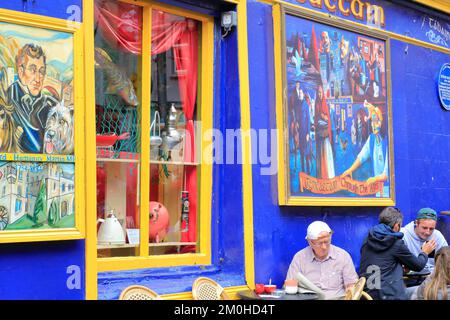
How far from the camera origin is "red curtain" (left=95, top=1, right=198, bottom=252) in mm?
6512

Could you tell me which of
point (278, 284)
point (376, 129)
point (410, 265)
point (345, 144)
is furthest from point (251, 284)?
point (376, 129)

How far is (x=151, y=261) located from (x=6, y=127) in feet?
6.39

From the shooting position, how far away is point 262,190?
7047 mm

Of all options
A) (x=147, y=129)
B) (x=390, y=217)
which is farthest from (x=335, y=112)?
(x=147, y=129)

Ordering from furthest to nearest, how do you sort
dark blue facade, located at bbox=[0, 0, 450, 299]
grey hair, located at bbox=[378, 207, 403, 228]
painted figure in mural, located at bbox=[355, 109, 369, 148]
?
1. painted figure in mural, located at bbox=[355, 109, 369, 148]
2. grey hair, located at bbox=[378, 207, 403, 228]
3. dark blue facade, located at bbox=[0, 0, 450, 299]

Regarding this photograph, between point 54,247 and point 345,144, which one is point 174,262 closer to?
point 54,247

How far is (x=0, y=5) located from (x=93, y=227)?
182cm

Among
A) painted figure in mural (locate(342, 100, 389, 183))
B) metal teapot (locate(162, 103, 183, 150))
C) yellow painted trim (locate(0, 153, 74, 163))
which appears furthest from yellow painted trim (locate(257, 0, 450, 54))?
yellow painted trim (locate(0, 153, 74, 163))

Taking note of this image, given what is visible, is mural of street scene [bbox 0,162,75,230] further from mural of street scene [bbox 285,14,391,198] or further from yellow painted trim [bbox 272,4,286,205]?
mural of street scene [bbox 285,14,391,198]

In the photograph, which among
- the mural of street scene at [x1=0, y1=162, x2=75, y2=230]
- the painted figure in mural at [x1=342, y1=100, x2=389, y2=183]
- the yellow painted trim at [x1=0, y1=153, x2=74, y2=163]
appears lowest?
the mural of street scene at [x1=0, y1=162, x2=75, y2=230]

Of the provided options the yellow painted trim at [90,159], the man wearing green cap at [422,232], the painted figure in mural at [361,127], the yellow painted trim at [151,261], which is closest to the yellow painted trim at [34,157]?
the yellow painted trim at [90,159]

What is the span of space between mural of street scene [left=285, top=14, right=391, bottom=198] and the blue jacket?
3.46 ft

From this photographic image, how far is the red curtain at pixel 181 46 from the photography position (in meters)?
6.51

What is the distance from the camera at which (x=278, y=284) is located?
706 centimetres
